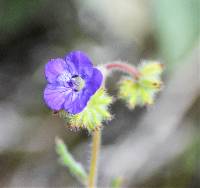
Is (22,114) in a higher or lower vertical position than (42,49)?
lower

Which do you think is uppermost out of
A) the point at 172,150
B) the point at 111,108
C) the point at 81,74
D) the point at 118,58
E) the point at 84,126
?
the point at 118,58

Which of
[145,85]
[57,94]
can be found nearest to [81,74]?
[57,94]

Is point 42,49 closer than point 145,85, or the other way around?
point 145,85

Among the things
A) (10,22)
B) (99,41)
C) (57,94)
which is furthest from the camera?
(99,41)

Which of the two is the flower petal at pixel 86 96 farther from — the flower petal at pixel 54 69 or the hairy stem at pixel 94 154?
the hairy stem at pixel 94 154

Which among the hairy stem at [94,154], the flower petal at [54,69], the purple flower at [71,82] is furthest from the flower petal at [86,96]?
the hairy stem at [94,154]

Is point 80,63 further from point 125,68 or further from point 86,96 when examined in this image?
point 125,68

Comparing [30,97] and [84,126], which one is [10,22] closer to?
[30,97]

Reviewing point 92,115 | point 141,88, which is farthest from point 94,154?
point 141,88
